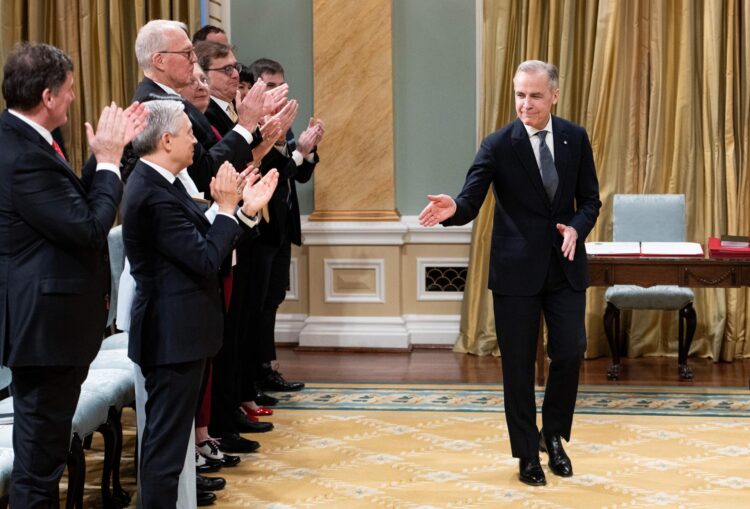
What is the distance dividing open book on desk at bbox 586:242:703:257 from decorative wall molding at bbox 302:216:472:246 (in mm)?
1486

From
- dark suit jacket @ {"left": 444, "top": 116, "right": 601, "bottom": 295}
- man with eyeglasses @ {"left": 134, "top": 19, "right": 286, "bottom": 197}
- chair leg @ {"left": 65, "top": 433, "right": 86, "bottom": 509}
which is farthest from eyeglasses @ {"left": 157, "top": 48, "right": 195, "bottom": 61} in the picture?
chair leg @ {"left": 65, "top": 433, "right": 86, "bottom": 509}

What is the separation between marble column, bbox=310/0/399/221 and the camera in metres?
6.89

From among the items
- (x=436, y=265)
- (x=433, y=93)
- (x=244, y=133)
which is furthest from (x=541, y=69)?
(x=436, y=265)

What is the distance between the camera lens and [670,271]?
550cm

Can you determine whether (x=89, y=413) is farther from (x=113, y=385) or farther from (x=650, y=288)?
(x=650, y=288)

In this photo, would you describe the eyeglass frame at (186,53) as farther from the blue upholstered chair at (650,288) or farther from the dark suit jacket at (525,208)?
the blue upholstered chair at (650,288)

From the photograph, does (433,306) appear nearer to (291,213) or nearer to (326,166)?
(326,166)

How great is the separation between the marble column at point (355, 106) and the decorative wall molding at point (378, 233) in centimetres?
5

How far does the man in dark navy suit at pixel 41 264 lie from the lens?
2.88 m

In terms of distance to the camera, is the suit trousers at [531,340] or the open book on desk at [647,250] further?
the open book on desk at [647,250]

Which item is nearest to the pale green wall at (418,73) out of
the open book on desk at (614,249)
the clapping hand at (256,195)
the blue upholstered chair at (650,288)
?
the blue upholstered chair at (650,288)

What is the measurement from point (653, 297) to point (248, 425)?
8.44 ft

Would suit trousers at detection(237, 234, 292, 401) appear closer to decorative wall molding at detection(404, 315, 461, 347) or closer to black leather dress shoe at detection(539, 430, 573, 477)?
black leather dress shoe at detection(539, 430, 573, 477)

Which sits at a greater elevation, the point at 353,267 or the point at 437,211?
the point at 437,211
